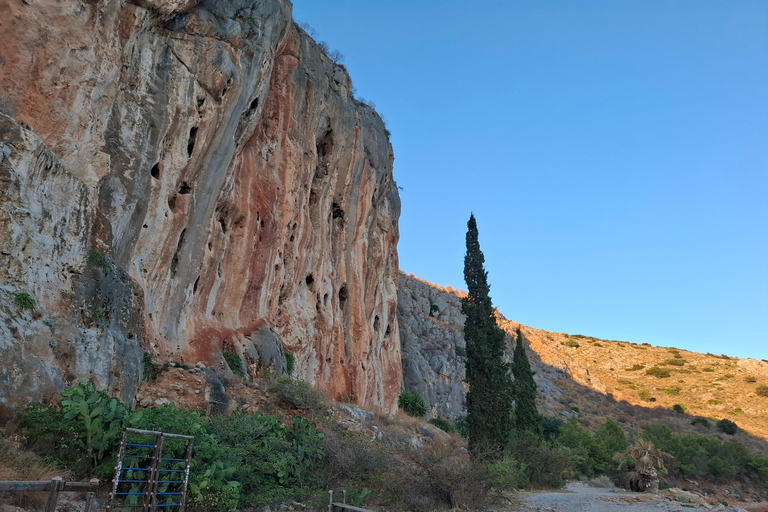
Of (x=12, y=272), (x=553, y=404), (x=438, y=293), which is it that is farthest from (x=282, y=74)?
(x=553, y=404)

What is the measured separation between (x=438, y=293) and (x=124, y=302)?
60.6 metres

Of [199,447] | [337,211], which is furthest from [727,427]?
[199,447]

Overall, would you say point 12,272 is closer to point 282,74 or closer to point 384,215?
point 282,74

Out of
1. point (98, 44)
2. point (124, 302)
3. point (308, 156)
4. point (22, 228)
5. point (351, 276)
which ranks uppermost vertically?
point (308, 156)

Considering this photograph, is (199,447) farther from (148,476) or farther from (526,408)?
(526,408)

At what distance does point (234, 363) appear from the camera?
58.4 ft

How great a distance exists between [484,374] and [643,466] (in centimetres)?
1127

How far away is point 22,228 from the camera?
10.2 m

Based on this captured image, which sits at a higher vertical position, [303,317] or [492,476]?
[303,317]

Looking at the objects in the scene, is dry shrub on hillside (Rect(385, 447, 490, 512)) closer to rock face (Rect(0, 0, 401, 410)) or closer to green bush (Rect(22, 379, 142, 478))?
green bush (Rect(22, 379, 142, 478))

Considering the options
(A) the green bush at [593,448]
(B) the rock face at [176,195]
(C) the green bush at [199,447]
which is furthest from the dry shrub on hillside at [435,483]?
(A) the green bush at [593,448]

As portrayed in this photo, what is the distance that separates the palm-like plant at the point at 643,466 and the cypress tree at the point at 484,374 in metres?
8.77

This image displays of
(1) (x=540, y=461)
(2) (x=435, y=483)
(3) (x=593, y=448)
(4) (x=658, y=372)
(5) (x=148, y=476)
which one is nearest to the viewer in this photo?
(5) (x=148, y=476)

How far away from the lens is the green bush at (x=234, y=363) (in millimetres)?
17641
